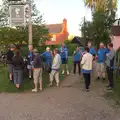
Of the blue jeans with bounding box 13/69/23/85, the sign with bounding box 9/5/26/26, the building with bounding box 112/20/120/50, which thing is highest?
the sign with bounding box 9/5/26/26

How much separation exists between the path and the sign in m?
3.07

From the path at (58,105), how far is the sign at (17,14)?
3075 mm

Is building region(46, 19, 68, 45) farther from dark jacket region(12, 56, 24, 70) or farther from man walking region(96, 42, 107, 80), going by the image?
dark jacket region(12, 56, 24, 70)

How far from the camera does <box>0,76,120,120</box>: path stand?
7926 mm

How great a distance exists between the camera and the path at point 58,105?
26.0 feet

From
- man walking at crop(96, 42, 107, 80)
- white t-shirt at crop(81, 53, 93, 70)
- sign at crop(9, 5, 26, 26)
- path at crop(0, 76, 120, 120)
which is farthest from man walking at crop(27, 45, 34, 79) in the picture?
man walking at crop(96, 42, 107, 80)

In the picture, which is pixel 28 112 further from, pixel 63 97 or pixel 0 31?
pixel 0 31

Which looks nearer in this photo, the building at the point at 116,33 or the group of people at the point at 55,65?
the group of people at the point at 55,65

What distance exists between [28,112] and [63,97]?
217 cm

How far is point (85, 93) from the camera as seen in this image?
11.0 m

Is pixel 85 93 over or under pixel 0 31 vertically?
under

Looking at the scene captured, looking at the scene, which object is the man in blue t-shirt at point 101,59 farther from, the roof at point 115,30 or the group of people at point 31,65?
the roof at point 115,30

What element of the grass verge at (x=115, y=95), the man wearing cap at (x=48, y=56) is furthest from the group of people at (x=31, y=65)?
the grass verge at (x=115, y=95)

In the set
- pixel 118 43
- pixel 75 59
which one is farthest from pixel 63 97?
pixel 118 43
